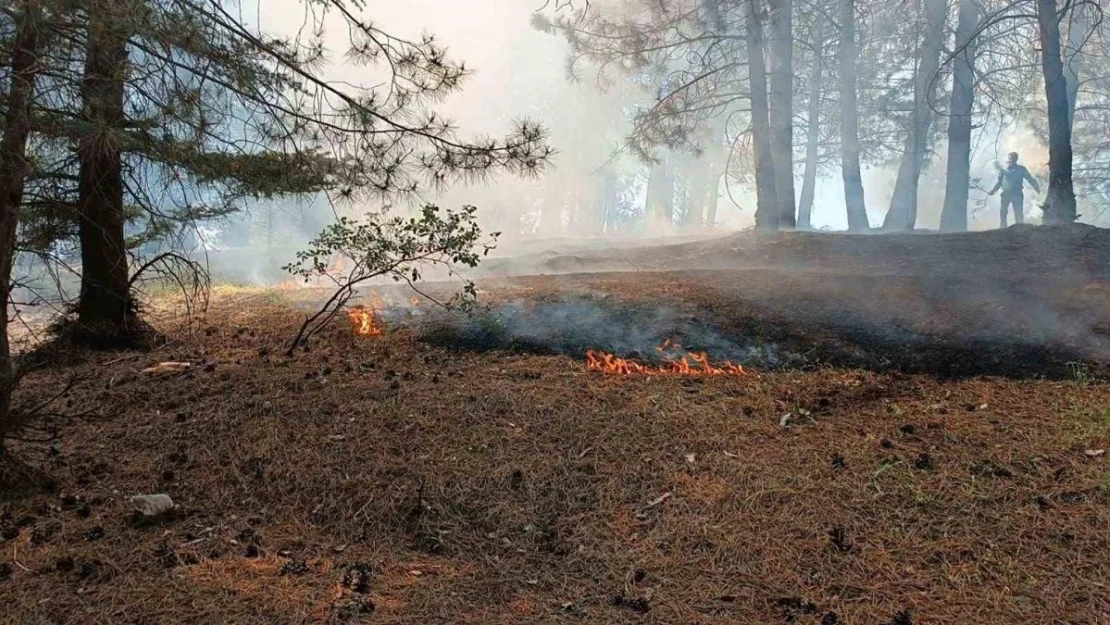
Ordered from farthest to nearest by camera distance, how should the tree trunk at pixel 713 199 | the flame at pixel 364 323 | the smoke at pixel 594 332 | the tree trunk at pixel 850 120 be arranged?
the tree trunk at pixel 713 199 → the tree trunk at pixel 850 120 → the flame at pixel 364 323 → the smoke at pixel 594 332

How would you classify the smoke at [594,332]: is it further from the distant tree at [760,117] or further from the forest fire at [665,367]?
the distant tree at [760,117]

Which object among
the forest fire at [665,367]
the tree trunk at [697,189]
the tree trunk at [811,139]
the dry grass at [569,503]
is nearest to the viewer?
the dry grass at [569,503]

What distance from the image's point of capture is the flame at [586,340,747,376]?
454 centimetres

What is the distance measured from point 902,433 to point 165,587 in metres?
3.63

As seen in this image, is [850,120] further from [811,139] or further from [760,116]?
[811,139]

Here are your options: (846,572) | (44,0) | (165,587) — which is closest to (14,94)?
(44,0)

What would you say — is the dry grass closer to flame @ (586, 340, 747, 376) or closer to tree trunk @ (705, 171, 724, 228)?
flame @ (586, 340, 747, 376)

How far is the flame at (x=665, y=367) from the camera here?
454 centimetres

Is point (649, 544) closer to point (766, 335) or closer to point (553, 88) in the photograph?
point (766, 335)

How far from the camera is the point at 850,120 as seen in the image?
1309 centimetres

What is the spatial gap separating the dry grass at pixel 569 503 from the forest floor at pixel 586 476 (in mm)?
13

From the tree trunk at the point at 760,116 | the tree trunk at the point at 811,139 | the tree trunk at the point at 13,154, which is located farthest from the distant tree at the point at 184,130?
the tree trunk at the point at 811,139

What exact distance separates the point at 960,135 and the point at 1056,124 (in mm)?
4265

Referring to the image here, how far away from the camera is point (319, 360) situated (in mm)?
4746
